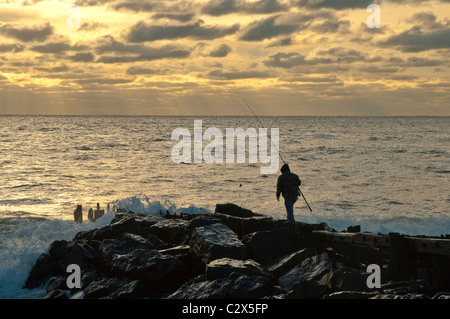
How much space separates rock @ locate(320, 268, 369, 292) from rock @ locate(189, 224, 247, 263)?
7.09 feet

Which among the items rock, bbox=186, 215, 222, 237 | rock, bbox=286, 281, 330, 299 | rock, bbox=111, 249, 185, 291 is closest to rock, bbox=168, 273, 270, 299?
rock, bbox=286, 281, 330, 299

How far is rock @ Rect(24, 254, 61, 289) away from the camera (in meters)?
10.9

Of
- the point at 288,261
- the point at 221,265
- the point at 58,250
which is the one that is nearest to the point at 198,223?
the point at 288,261

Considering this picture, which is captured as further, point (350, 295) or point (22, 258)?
point (22, 258)

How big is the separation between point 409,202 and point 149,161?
86.0 feet

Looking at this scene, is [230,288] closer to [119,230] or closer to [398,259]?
[398,259]

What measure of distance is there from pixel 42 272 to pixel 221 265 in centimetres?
467

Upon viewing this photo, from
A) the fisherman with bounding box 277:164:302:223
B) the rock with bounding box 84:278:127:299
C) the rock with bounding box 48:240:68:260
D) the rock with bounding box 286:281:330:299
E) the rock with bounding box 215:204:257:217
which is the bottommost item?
the rock with bounding box 84:278:127:299

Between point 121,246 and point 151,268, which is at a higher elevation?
point 121,246

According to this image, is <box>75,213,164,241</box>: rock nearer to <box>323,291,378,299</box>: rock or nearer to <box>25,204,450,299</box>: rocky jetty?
<box>25,204,450,299</box>: rocky jetty

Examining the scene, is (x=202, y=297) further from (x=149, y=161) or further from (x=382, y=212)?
(x=149, y=161)

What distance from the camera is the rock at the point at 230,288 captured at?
7.93 meters

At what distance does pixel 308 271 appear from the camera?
9164mm
